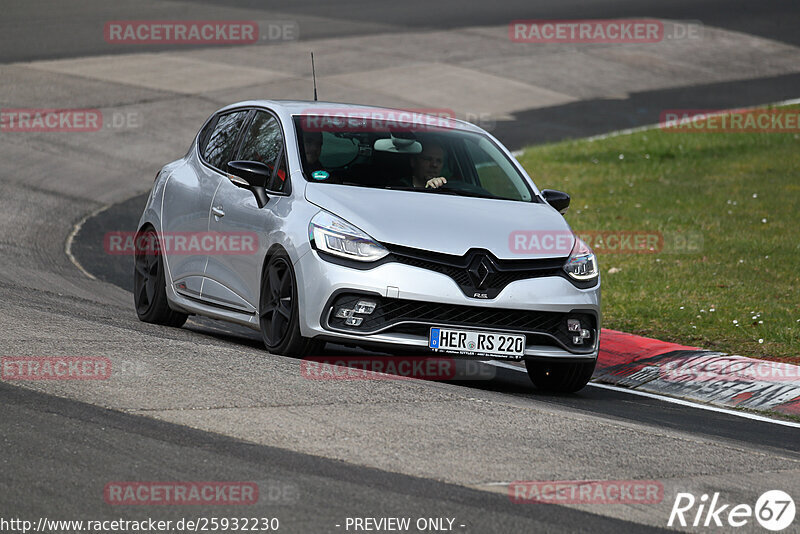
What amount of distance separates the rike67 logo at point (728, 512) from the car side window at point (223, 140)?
5039mm

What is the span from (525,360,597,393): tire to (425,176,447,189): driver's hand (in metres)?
1.35

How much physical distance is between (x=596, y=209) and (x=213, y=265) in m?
9.20

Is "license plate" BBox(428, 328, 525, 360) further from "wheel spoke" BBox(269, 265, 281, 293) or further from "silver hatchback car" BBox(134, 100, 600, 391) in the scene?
"wheel spoke" BBox(269, 265, 281, 293)

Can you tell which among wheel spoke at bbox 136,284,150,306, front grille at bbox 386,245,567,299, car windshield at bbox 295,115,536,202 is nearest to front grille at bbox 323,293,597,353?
front grille at bbox 386,245,567,299

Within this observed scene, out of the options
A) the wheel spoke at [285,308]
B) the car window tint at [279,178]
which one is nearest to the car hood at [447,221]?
the car window tint at [279,178]

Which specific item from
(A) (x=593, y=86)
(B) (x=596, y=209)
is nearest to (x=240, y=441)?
(B) (x=596, y=209)

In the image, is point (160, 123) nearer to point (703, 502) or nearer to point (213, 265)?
point (213, 265)

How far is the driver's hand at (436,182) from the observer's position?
903 centimetres

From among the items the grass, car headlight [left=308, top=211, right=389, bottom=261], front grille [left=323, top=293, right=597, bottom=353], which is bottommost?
the grass

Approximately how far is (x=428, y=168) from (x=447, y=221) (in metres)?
1.00

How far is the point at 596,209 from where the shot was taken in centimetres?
1769

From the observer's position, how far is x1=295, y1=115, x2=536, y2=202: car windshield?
8914 millimetres

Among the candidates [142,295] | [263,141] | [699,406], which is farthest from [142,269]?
[699,406]

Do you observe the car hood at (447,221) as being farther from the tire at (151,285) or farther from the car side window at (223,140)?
the tire at (151,285)
